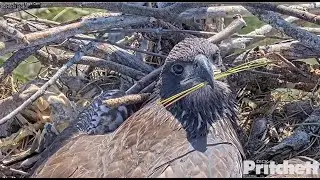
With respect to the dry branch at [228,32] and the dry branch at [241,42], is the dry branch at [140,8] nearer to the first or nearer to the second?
the dry branch at [228,32]

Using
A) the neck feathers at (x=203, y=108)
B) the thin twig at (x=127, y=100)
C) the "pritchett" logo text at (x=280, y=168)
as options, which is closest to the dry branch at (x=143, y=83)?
the thin twig at (x=127, y=100)

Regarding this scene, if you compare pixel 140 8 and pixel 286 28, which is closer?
pixel 286 28

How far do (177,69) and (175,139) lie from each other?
45 centimetres

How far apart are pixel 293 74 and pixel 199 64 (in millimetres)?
1065

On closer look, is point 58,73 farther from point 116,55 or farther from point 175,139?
point 175,139

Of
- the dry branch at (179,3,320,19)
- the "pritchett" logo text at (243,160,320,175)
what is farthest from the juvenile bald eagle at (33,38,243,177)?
the dry branch at (179,3,320,19)

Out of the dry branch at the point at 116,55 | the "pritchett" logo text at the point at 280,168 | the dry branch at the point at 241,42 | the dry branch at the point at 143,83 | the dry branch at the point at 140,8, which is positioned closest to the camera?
the "pritchett" logo text at the point at 280,168

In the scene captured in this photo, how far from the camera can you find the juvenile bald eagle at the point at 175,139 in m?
4.51

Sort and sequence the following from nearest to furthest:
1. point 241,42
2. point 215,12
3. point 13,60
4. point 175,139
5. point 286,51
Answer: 1. point 175,139
2. point 13,60
3. point 215,12
4. point 286,51
5. point 241,42

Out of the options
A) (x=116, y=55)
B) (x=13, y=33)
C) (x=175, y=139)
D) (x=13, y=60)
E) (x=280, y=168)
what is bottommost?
(x=280, y=168)

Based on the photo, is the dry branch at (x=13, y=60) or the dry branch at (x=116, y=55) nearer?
the dry branch at (x=13, y=60)

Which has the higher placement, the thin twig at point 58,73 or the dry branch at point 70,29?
the dry branch at point 70,29

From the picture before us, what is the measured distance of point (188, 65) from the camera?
4.89 metres

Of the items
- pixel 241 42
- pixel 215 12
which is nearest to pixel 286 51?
pixel 241 42
